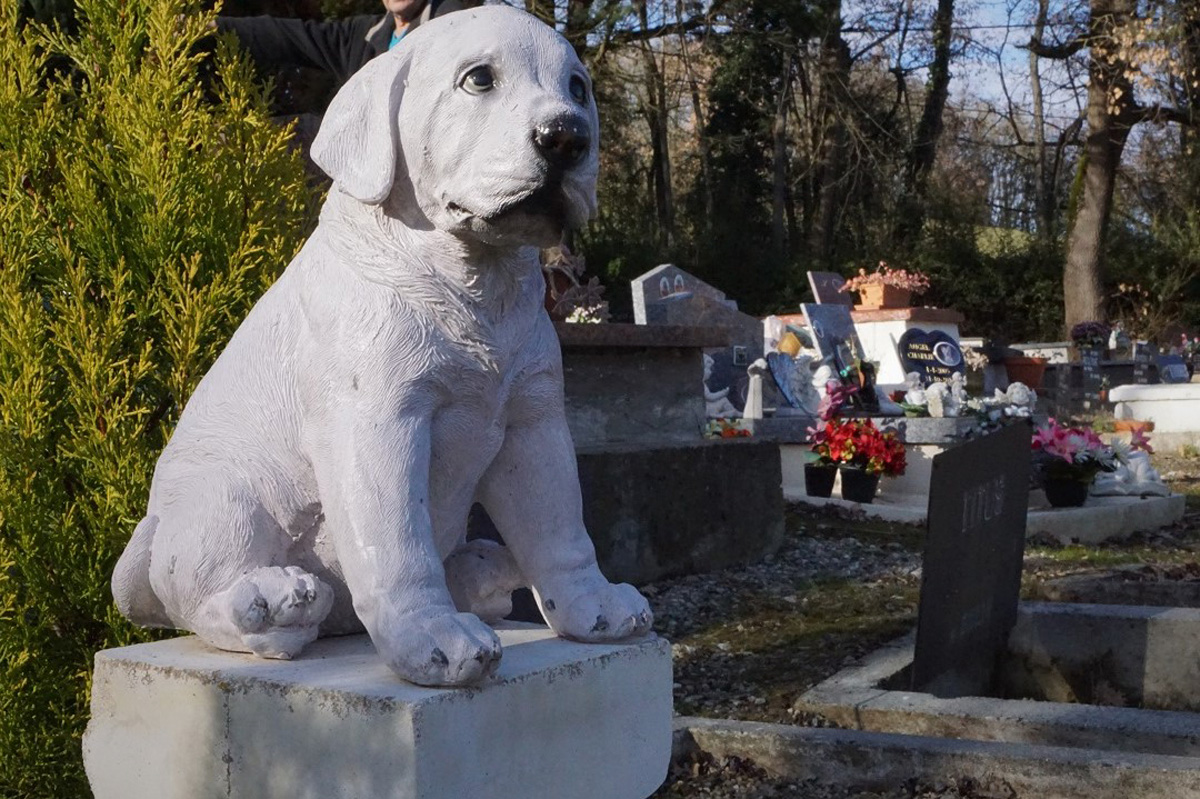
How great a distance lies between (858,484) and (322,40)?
6.32 meters

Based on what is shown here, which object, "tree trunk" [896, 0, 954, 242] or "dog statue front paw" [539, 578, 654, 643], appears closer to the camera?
"dog statue front paw" [539, 578, 654, 643]

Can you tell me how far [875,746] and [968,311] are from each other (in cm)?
2327

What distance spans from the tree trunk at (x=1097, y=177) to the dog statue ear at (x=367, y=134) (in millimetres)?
19406

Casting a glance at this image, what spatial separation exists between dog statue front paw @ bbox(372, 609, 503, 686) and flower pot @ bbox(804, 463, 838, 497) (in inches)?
306

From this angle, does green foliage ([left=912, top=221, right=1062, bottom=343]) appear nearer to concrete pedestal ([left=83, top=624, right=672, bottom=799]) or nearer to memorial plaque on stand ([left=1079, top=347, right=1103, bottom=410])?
memorial plaque on stand ([left=1079, top=347, right=1103, bottom=410])

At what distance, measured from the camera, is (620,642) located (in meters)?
2.18

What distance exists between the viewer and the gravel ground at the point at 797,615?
354cm

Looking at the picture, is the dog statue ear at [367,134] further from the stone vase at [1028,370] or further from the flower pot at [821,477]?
the stone vase at [1028,370]

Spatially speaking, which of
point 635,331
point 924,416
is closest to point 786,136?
point 924,416

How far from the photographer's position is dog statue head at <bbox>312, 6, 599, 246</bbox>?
6.18 ft

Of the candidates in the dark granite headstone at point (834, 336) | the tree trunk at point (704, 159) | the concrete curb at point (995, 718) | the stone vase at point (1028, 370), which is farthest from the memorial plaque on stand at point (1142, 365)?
the concrete curb at point (995, 718)

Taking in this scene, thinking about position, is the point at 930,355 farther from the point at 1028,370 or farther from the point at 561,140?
the point at 561,140

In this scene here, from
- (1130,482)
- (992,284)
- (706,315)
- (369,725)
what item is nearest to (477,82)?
(369,725)

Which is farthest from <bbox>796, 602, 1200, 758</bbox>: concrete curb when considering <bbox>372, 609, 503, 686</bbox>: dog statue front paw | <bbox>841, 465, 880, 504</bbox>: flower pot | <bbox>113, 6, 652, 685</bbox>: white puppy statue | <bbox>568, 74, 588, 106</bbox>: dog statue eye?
<bbox>841, 465, 880, 504</bbox>: flower pot
